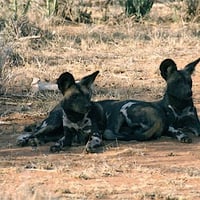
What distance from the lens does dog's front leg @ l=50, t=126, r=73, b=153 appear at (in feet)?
26.1

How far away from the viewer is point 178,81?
8.56 m

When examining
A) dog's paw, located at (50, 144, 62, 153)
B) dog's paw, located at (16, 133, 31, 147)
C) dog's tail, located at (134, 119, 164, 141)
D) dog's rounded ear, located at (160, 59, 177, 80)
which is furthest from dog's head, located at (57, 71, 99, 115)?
dog's rounded ear, located at (160, 59, 177, 80)

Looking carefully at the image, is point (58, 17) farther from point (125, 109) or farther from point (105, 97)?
point (125, 109)

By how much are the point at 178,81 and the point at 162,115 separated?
0.42 m

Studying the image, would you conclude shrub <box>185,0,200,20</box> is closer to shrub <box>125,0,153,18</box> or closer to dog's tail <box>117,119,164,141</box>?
shrub <box>125,0,153,18</box>

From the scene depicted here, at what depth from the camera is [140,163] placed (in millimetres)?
7352

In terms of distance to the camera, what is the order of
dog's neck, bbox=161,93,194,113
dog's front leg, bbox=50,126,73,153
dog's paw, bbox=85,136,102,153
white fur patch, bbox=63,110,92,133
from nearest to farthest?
dog's paw, bbox=85,136,102,153
dog's front leg, bbox=50,126,73,153
white fur patch, bbox=63,110,92,133
dog's neck, bbox=161,93,194,113

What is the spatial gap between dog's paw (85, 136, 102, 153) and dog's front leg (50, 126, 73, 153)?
23 centimetres

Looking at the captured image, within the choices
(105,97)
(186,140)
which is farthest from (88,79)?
(105,97)

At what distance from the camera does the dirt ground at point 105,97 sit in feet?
20.9

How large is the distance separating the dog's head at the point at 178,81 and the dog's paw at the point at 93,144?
105 cm

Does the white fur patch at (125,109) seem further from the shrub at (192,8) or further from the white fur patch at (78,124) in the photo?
the shrub at (192,8)

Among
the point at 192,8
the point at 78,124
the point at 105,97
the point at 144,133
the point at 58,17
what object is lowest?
the point at 58,17

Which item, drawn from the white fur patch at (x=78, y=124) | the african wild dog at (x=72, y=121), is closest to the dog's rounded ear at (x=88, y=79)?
the african wild dog at (x=72, y=121)
